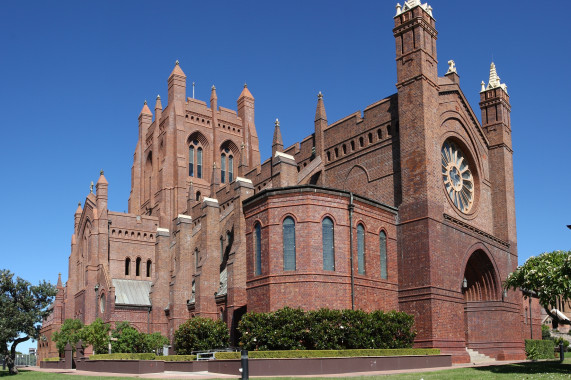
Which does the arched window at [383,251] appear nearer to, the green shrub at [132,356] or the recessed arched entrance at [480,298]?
the recessed arched entrance at [480,298]

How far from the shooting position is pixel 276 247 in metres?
28.4

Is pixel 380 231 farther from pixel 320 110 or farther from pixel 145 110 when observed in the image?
pixel 145 110

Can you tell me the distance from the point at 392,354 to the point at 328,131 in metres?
16.2

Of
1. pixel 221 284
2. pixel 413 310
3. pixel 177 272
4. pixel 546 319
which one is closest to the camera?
pixel 413 310

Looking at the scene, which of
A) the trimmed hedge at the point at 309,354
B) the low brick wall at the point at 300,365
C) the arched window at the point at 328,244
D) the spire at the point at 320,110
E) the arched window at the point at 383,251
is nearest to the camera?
the low brick wall at the point at 300,365

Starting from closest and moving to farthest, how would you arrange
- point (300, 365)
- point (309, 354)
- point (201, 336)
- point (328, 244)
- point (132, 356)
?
point (300, 365) → point (309, 354) → point (328, 244) → point (132, 356) → point (201, 336)

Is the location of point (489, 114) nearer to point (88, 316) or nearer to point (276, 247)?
point (276, 247)

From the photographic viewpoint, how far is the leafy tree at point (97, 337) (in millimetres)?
41812

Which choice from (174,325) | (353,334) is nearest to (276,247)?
(353,334)

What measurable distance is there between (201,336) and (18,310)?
1677 centimetres

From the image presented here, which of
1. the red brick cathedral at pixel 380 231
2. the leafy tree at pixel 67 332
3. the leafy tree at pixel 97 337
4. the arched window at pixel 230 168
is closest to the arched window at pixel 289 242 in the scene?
Result: the red brick cathedral at pixel 380 231

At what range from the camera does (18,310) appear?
42625 mm

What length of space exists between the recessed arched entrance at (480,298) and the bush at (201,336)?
13.6m

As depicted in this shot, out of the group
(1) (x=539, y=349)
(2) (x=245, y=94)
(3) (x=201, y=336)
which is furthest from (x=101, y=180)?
(1) (x=539, y=349)
